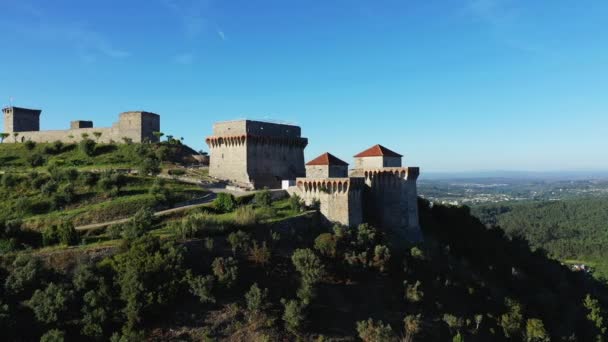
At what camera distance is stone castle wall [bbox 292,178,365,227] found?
35.7 metres

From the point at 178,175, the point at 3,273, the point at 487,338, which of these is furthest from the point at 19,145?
the point at 487,338

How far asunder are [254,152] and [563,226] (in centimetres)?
12354

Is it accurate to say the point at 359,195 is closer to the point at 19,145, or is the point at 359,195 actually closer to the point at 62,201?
the point at 62,201

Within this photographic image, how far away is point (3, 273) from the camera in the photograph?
23.8 m

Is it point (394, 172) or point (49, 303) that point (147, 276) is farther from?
point (394, 172)

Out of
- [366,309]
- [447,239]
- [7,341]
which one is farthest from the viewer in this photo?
[447,239]

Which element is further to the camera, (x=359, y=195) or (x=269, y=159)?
(x=269, y=159)

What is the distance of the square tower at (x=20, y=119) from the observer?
5934 centimetres

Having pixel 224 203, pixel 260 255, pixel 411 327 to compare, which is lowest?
pixel 411 327

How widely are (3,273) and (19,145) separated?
38.1 meters

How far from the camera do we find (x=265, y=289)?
25234 millimetres

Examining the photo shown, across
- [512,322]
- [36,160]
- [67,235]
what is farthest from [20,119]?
[512,322]

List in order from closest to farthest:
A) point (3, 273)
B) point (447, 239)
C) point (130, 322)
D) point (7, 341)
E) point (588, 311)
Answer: point (7, 341) → point (130, 322) → point (3, 273) → point (588, 311) → point (447, 239)

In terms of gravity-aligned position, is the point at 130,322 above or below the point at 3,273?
below
